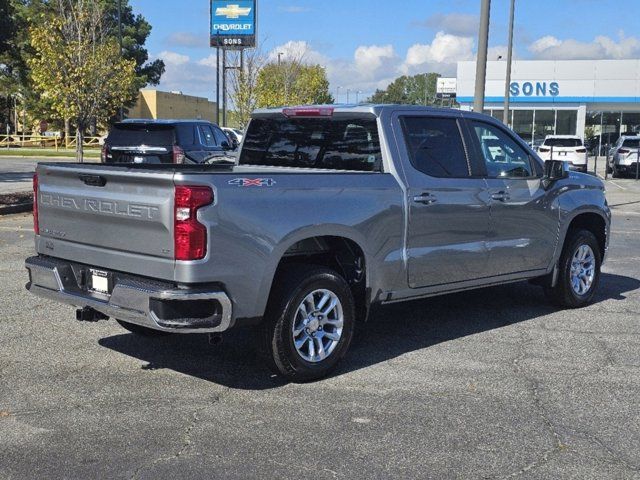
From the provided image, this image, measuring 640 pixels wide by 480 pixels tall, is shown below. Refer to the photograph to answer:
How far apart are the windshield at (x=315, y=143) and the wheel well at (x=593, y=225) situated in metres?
2.88

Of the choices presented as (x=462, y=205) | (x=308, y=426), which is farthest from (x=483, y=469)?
(x=462, y=205)

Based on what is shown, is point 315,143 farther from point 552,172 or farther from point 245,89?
point 245,89

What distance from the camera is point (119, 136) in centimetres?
1581

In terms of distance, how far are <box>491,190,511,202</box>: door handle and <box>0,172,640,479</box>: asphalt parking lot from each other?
1194 millimetres

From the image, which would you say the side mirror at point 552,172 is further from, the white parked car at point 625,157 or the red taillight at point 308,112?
the white parked car at point 625,157

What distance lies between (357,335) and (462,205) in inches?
56.9

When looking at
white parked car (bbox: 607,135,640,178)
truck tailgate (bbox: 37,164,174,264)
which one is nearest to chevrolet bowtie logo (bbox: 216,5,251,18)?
white parked car (bbox: 607,135,640,178)

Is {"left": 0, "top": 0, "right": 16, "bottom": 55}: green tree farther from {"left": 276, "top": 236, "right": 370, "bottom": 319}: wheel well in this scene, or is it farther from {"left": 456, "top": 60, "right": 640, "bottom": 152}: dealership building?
{"left": 456, "top": 60, "right": 640, "bottom": 152}: dealership building

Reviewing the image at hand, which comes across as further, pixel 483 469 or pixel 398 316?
pixel 398 316

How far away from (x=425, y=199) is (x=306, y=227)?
4.18ft

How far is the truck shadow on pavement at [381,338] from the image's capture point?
5.69 meters

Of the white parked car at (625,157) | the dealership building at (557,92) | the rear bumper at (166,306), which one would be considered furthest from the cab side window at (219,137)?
the dealership building at (557,92)

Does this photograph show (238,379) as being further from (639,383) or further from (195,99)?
(195,99)

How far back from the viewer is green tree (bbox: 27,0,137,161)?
1756 cm
